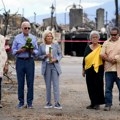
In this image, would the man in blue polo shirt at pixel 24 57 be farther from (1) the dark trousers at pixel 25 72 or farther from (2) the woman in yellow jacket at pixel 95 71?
(2) the woman in yellow jacket at pixel 95 71

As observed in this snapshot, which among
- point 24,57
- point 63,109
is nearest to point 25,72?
point 24,57

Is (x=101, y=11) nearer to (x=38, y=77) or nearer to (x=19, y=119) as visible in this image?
(x=38, y=77)

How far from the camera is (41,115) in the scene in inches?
413

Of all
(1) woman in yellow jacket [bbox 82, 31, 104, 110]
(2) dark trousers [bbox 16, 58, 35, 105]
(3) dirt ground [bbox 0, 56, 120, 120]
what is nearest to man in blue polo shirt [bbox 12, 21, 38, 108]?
(2) dark trousers [bbox 16, 58, 35, 105]

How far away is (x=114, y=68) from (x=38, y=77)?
925cm

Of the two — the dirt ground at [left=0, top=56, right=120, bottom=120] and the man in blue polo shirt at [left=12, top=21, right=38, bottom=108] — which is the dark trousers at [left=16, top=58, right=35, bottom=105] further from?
the dirt ground at [left=0, top=56, right=120, bottom=120]

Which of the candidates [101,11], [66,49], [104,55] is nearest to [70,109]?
[104,55]

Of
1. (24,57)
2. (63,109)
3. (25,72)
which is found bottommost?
(63,109)

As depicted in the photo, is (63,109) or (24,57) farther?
(63,109)

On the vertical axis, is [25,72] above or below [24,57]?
below

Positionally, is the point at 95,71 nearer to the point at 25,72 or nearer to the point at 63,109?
the point at 63,109

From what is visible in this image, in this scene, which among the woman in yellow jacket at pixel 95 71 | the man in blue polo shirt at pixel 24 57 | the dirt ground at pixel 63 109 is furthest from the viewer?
the woman in yellow jacket at pixel 95 71

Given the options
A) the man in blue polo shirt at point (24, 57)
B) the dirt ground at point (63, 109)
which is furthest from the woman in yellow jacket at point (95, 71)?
the man in blue polo shirt at point (24, 57)

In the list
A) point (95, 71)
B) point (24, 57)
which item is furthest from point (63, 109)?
point (24, 57)
